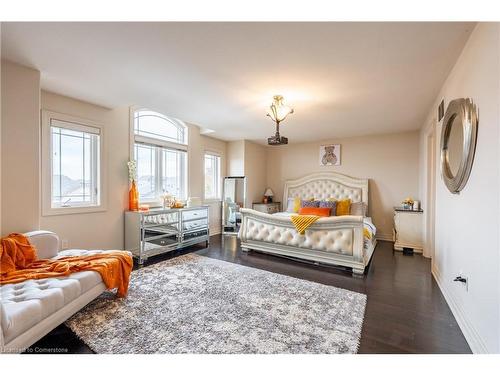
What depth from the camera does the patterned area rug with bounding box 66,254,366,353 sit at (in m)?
1.68

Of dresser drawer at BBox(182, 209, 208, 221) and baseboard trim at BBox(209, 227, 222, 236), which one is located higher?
dresser drawer at BBox(182, 209, 208, 221)

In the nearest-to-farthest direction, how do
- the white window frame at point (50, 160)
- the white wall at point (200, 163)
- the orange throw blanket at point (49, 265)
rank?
1. the orange throw blanket at point (49, 265)
2. the white window frame at point (50, 160)
3. the white wall at point (200, 163)

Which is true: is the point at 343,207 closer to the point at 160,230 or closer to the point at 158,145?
the point at 160,230

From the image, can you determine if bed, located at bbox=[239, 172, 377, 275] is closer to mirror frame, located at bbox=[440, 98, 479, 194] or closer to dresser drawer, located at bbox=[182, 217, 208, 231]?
dresser drawer, located at bbox=[182, 217, 208, 231]

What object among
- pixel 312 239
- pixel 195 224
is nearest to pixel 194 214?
pixel 195 224

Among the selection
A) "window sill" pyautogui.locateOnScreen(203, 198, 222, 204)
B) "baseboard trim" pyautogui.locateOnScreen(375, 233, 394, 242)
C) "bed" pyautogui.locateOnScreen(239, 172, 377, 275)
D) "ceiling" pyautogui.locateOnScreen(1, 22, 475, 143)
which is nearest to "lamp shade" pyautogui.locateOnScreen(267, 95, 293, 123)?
"ceiling" pyautogui.locateOnScreen(1, 22, 475, 143)

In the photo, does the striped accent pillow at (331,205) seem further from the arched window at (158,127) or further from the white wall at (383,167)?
the arched window at (158,127)

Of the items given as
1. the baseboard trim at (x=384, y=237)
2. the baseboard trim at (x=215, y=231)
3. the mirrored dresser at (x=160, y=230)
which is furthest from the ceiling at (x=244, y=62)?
the baseboard trim at (x=215, y=231)

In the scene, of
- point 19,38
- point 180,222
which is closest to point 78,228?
point 180,222

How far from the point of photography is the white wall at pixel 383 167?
493 centimetres

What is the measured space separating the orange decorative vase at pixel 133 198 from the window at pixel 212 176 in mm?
1976

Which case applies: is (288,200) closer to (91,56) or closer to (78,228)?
(78,228)

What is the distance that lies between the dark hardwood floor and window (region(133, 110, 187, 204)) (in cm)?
136

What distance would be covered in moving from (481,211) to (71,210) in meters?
4.49
